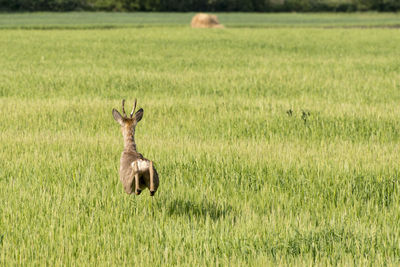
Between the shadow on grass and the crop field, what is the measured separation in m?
0.02

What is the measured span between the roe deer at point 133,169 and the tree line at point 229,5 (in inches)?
2346

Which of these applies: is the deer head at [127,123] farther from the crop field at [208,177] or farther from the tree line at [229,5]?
the tree line at [229,5]

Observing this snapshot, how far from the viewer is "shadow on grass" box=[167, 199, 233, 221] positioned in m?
3.76

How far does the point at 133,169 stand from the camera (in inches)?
121

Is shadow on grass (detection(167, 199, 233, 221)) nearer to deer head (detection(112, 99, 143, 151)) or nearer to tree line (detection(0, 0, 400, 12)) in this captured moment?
deer head (detection(112, 99, 143, 151))

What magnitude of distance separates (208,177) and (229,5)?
65.9 m

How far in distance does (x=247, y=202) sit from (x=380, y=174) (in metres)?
1.28

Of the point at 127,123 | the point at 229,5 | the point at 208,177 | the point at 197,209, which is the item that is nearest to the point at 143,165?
the point at 127,123

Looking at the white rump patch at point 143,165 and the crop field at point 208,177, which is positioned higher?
the white rump patch at point 143,165

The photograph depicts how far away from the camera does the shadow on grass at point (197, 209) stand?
376 cm

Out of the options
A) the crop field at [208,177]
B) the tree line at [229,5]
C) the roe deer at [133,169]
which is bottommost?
the tree line at [229,5]

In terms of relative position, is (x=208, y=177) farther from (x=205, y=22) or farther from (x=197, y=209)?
(x=205, y=22)

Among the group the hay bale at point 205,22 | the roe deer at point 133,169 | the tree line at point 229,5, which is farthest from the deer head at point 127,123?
the tree line at point 229,5

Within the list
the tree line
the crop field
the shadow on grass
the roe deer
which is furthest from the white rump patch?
the tree line
